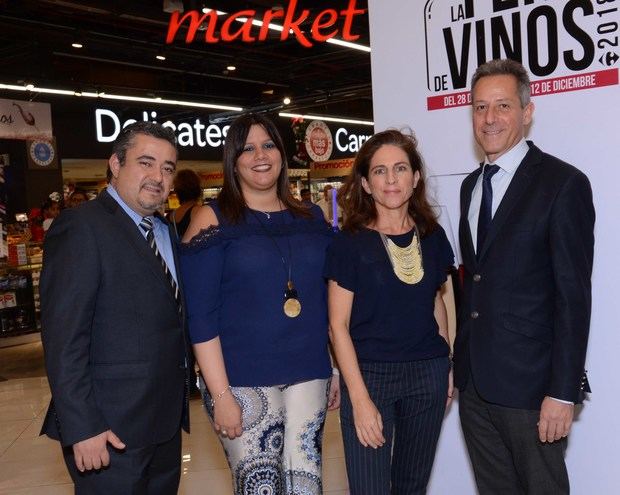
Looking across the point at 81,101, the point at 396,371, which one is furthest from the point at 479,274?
the point at 81,101

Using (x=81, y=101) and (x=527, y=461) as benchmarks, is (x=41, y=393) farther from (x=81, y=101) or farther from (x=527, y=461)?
(x=81, y=101)

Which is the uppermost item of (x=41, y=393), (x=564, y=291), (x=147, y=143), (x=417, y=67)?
(x=417, y=67)

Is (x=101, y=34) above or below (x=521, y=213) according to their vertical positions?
above

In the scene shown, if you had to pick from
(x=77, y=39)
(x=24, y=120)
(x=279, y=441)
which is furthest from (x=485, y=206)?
(x=24, y=120)

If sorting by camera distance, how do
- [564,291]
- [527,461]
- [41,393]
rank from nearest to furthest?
[564,291] < [527,461] < [41,393]

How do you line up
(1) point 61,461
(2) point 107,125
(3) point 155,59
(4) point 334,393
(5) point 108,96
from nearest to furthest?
(4) point 334,393, (1) point 61,461, (3) point 155,59, (5) point 108,96, (2) point 107,125

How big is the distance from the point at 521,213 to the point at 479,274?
0.25 meters

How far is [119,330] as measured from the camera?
205 centimetres

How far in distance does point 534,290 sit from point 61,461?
12.3ft

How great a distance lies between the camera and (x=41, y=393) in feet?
21.5

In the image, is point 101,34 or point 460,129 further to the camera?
point 101,34

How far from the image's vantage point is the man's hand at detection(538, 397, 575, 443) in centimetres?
203

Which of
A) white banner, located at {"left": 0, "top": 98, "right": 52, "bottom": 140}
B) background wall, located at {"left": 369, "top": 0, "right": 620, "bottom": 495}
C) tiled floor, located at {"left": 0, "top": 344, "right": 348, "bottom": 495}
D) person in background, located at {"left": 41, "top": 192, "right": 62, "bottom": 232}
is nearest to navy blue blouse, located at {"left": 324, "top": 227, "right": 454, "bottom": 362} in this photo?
background wall, located at {"left": 369, "top": 0, "right": 620, "bottom": 495}

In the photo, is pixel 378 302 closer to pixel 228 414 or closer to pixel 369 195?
pixel 369 195
